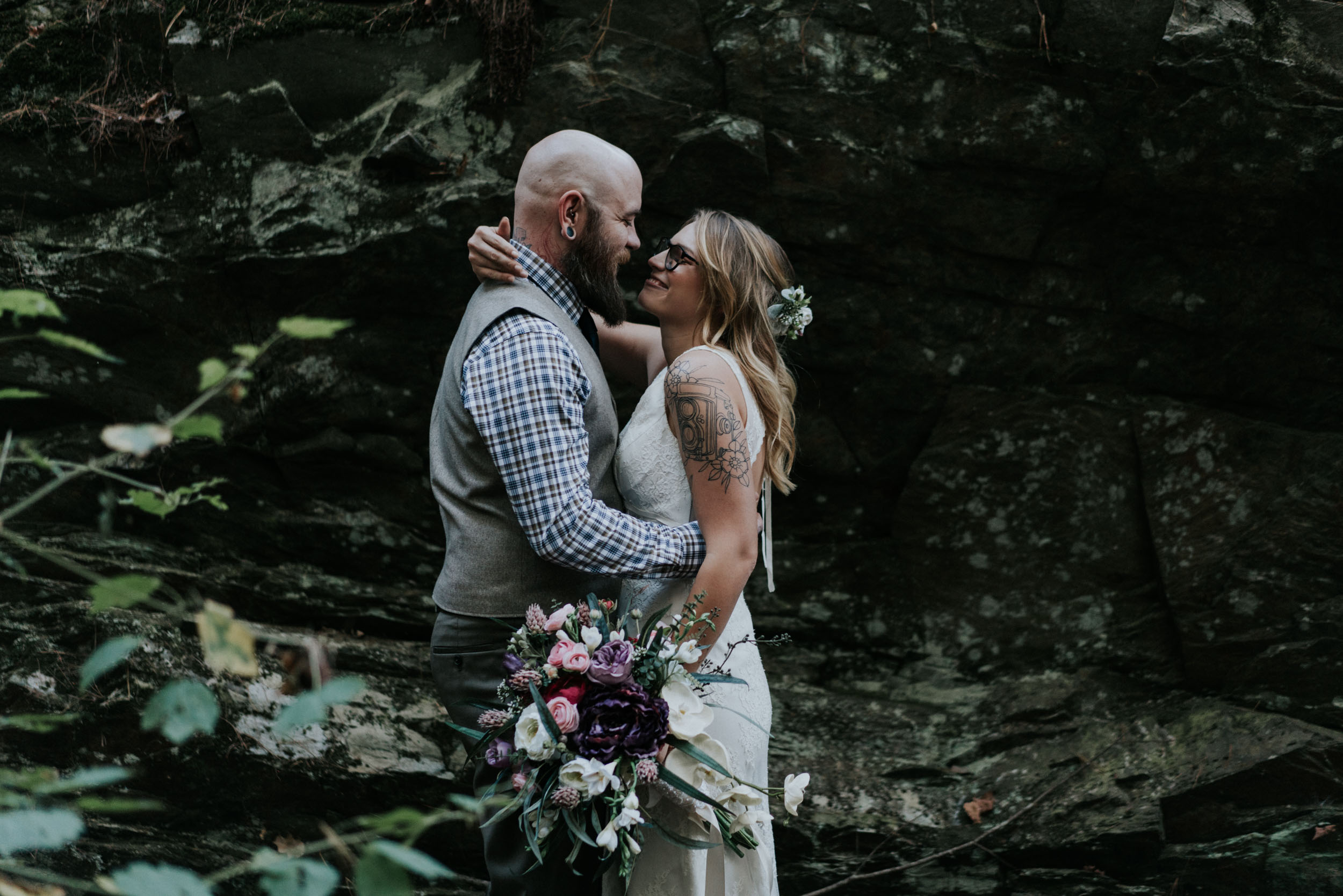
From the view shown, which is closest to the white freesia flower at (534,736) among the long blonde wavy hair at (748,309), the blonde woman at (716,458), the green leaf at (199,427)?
the blonde woman at (716,458)

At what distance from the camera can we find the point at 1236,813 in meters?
4.28

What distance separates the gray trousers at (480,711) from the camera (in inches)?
108

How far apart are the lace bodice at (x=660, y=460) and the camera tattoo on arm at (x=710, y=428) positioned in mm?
82

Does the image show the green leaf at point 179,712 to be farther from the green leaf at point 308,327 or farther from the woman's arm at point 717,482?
the woman's arm at point 717,482

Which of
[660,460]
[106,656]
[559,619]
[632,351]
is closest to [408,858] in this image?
[106,656]

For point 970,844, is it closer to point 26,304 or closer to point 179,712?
point 179,712

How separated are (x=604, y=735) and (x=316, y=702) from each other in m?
1.35

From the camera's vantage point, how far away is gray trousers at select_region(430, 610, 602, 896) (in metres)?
2.73

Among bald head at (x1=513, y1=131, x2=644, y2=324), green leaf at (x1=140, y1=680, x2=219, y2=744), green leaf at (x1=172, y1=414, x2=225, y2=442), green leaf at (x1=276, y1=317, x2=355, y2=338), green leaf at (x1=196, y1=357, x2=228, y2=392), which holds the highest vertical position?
bald head at (x1=513, y1=131, x2=644, y2=324)

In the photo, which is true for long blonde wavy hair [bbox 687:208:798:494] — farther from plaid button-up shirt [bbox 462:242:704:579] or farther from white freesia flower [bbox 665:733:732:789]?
white freesia flower [bbox 665:733:732:789]

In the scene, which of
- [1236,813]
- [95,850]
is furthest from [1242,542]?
[95,850]

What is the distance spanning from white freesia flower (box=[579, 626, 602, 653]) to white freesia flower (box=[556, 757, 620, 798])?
26cm

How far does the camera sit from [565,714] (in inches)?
91.2

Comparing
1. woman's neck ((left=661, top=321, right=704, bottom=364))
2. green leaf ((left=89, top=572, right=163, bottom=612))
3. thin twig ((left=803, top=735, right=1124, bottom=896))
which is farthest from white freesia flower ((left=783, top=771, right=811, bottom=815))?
green leaf ((left=89, top=572, right=163, bottom=612))
